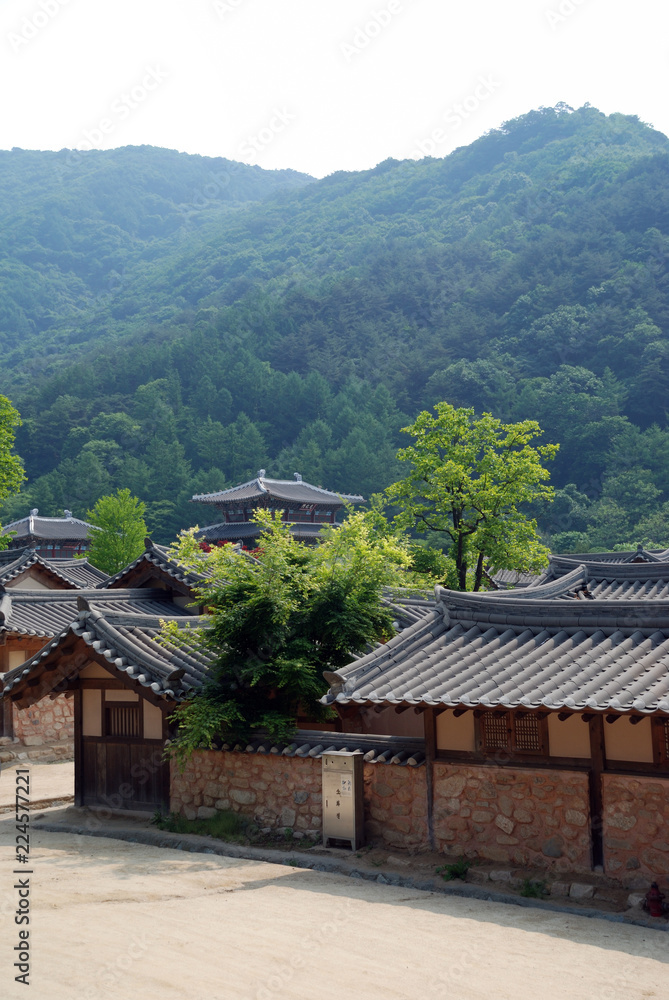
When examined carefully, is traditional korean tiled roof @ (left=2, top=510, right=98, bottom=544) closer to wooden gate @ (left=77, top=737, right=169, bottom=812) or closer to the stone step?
the stone step

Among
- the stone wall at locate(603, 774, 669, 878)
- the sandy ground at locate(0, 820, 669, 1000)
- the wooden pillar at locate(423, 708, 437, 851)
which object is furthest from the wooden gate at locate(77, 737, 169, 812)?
the stone wall at locate(603, 774, 669, 878)

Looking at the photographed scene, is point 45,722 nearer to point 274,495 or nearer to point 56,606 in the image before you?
point 56,606

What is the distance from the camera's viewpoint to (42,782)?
19641mm

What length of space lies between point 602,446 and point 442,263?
43008 mm

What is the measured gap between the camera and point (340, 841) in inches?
477

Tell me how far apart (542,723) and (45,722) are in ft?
55.3

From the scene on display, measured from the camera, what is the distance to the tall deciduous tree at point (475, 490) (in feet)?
91.5

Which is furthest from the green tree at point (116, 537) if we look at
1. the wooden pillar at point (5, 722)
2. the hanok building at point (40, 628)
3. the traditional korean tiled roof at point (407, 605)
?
the traditional korean tiled roof at point (407, 605)

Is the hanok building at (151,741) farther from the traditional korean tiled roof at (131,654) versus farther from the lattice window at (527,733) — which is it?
the lattice window at (527,733)

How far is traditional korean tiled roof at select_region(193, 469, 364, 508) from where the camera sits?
189ft

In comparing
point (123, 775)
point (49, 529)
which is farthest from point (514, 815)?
point (49, 529)

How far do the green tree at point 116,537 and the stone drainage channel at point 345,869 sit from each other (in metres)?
31.1

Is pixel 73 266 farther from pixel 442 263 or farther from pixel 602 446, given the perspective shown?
pixel 602 446

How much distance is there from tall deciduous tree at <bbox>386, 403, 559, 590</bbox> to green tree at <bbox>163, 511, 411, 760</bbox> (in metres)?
12.8
